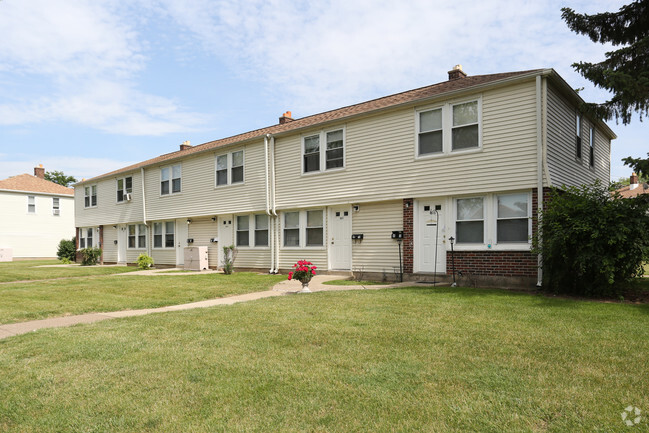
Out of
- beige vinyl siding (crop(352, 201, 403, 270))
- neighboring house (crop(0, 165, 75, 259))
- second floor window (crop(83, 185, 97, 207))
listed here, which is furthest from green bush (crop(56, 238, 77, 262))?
beige vinyl siding (crop(352, 201, 403, 270))

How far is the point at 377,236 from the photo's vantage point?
13109 millimetres

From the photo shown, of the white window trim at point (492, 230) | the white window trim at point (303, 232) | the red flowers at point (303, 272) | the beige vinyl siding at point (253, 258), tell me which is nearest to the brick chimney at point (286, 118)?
the white window trim at point (303, 232)

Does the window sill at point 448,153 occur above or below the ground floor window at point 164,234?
above

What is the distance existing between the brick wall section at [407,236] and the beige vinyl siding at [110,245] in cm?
1817

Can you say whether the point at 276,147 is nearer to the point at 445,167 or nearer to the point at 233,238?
the point at 233,238

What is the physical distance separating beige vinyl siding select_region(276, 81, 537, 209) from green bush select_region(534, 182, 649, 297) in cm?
150

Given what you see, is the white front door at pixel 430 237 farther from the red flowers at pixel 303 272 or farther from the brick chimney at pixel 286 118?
the brick chimney at pixel 286 118

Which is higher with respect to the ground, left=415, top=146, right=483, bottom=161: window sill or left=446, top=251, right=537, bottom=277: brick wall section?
left=415, top=146, right=483, bottom=161: window sill

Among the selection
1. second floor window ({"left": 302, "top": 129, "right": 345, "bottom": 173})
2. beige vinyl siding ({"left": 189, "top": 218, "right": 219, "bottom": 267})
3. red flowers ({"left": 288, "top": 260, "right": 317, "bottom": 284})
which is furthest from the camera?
beige vinyl siding ({"left": 189, "top": 218, "right": 219, "bottom": 267})

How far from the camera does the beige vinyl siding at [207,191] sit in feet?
53.6

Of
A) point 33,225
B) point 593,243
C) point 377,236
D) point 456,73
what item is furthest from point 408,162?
point 33,225

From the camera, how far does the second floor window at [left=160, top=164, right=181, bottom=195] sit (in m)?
19.9

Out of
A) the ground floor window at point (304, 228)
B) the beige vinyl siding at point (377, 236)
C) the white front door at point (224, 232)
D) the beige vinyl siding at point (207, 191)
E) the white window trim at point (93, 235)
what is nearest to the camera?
the beige vinyl siding at point (377, 236)

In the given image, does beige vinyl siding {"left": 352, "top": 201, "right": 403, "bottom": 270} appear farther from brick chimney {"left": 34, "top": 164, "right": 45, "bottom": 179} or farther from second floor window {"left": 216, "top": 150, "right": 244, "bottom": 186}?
brick chimney {"left": 34, "top": 164, "right": 45, "bottom": 179}
